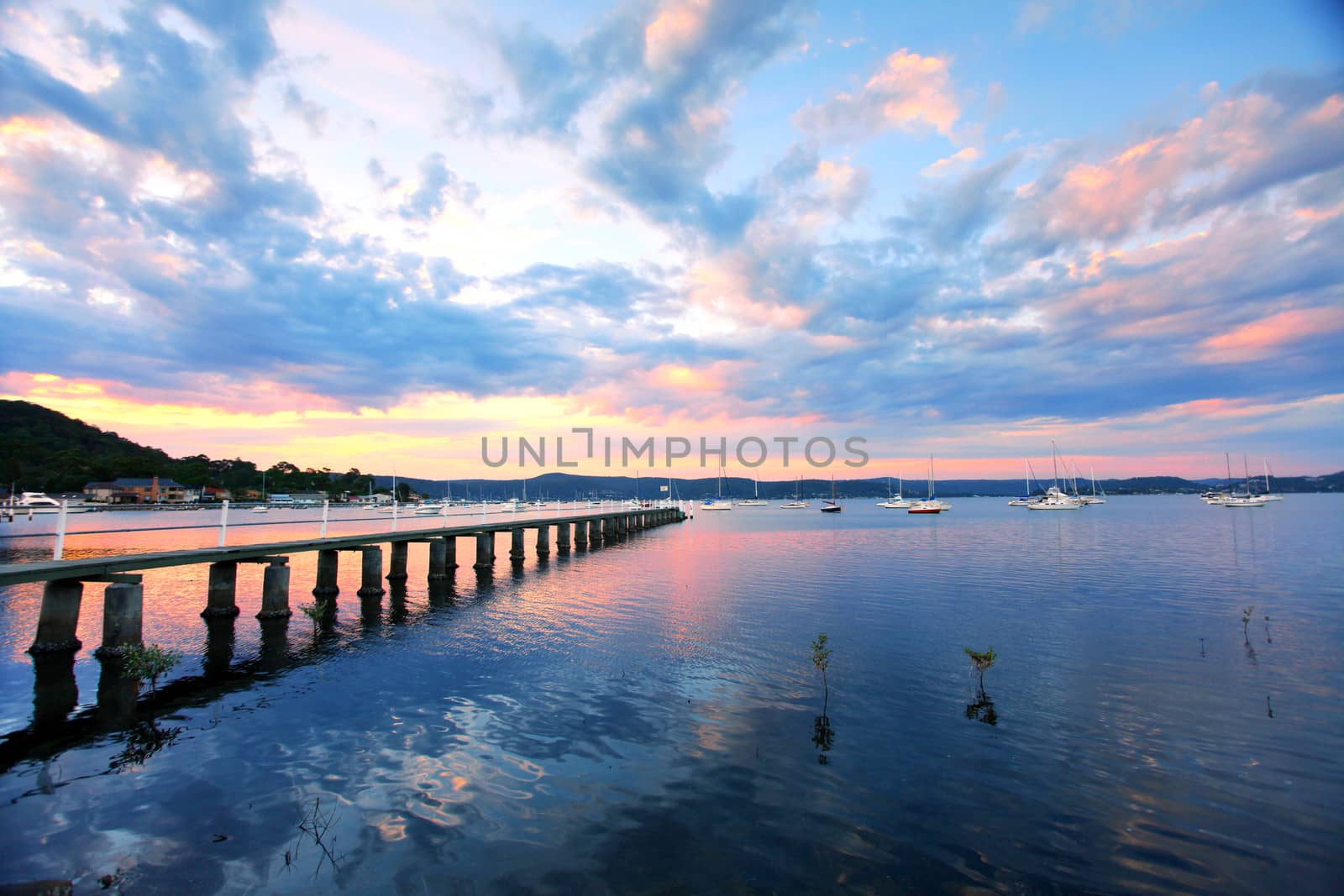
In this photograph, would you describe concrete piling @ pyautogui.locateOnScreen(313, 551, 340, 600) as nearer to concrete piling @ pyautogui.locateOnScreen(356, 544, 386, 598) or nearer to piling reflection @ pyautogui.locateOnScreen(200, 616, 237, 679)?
concrete piling @ pyautogui.locateOnScreen(356, 544, 386, 598)

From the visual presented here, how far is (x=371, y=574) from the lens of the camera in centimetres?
2427

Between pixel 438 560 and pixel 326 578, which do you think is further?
pixel 438 560

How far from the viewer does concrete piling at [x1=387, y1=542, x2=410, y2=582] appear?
27.7 m

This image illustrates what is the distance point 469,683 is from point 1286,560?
1953 inches

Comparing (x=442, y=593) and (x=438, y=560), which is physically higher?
(x=438, y=560)

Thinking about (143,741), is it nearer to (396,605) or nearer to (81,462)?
(396,605)

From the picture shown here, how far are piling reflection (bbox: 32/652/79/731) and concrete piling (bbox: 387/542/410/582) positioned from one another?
43.4ft

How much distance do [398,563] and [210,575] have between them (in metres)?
8.87

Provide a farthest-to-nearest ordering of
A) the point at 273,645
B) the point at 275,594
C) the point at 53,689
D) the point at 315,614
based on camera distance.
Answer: the point at 275,594, the point at 315,614, the point at 273,645, the point at 53,689

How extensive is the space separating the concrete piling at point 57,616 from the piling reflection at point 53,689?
0.21 m

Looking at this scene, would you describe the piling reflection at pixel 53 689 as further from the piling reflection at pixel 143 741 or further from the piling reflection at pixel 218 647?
the piling reflection at pixel 218 647

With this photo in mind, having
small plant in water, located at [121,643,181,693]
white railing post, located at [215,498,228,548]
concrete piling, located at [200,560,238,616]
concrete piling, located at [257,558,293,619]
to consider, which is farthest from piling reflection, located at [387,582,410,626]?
small plant in water, located at [121,643,181,693]

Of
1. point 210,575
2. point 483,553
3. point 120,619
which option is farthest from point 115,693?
point 483,553

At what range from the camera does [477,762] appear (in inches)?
360
